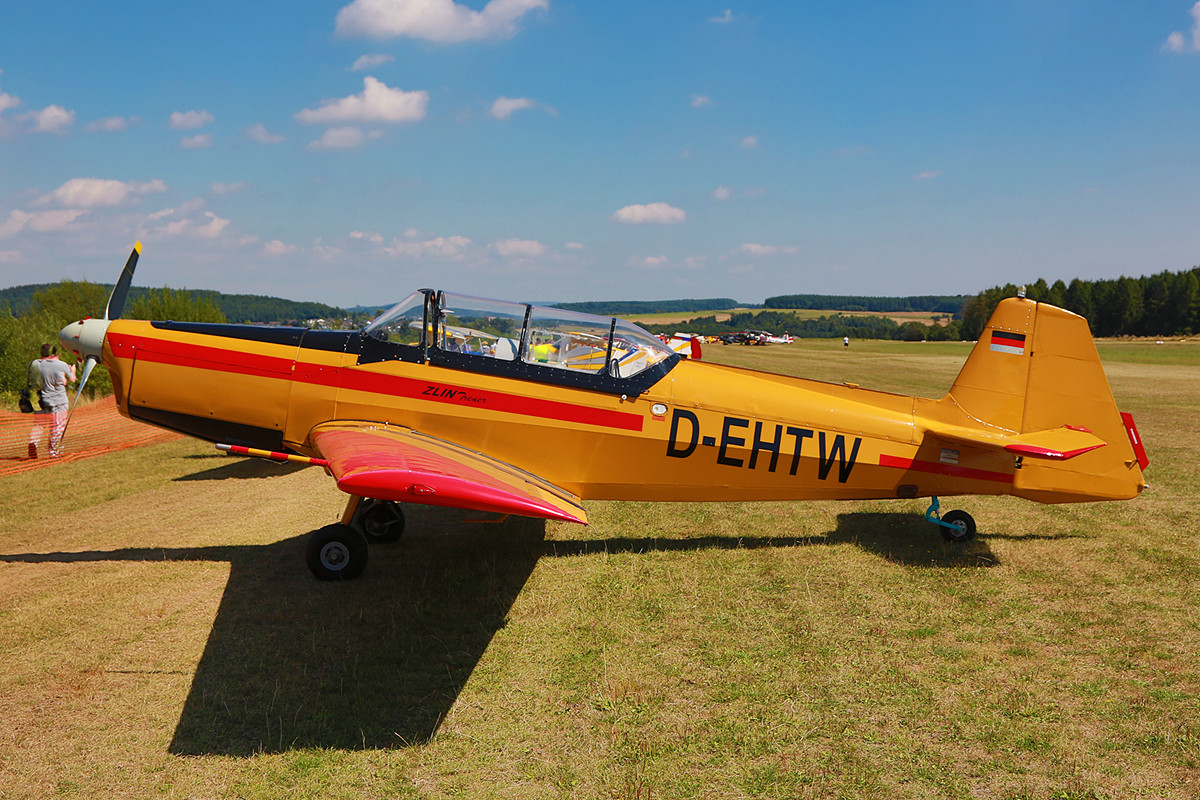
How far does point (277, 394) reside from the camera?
657cm

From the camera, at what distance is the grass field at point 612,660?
366 cm

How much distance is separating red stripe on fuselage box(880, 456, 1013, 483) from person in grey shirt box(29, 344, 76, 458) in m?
13.1

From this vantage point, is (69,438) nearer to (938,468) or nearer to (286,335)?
(286,335)

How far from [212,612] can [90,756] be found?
1796 mm

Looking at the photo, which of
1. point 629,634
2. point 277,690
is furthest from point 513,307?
point 277,690

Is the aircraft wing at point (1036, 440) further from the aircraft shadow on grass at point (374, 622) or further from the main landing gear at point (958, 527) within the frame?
the aircraft shadow on grass at point (374, 622)

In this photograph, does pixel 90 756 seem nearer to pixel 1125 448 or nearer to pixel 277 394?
pixel 277 394

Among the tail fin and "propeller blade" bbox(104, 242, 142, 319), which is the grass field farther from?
"propeller blade" bbox(104, 242, 142, 319)

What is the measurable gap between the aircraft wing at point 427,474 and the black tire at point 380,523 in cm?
123

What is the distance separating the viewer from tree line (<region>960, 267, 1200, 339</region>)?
82312 millimetres

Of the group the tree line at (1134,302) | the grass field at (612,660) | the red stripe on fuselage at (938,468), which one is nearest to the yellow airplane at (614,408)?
the red stripe on fuselage at (938,468)

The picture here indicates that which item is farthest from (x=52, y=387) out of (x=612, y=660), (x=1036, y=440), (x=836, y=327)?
(x=836, y=327)

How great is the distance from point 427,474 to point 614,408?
2.26 m

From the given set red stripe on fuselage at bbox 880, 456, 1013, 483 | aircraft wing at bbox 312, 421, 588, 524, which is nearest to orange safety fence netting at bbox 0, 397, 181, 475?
aircraft wing at bbox 312, 421, 588, 524
